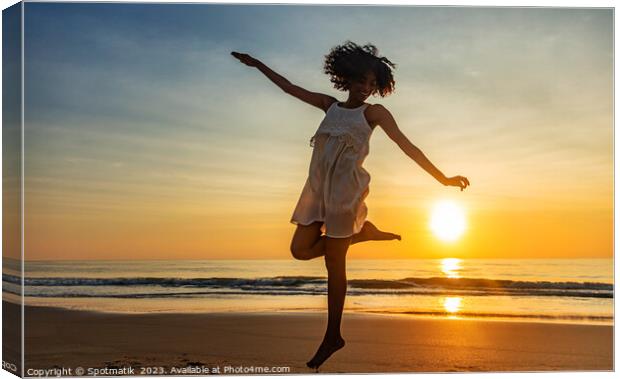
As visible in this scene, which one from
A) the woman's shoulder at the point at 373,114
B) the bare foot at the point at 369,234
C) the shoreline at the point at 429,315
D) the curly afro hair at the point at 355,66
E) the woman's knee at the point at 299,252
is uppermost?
the curly afro hair at the point at 355,66

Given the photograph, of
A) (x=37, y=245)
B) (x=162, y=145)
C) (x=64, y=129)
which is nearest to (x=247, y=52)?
(x=162, y=145)

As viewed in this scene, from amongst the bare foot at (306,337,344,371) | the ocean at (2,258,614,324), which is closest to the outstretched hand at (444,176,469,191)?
the ocean at (2,258,614,324)

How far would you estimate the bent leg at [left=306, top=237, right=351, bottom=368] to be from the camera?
24.1ft

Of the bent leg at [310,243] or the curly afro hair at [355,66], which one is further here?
the curly afro hair at [355,66]

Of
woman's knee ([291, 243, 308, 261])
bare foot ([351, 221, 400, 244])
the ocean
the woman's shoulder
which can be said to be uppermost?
the woman's shoulder

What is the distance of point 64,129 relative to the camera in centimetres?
743

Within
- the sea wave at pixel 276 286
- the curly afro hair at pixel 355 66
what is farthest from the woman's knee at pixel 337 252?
the curly afro hair at pixel 355 66

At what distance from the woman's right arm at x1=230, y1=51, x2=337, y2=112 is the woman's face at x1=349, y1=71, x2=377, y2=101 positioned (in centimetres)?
16

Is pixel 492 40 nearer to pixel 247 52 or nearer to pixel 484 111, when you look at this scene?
pixel 484 111

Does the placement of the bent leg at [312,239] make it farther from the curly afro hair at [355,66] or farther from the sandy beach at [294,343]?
the curly afro hair at [355,66]

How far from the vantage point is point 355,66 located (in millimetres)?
7496

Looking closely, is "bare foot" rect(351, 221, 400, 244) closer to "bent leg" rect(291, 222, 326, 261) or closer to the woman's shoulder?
"bent leg" rect(291, 222, 326, 261)

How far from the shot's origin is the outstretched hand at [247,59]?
299 inches

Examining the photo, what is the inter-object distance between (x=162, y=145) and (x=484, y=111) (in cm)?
219
